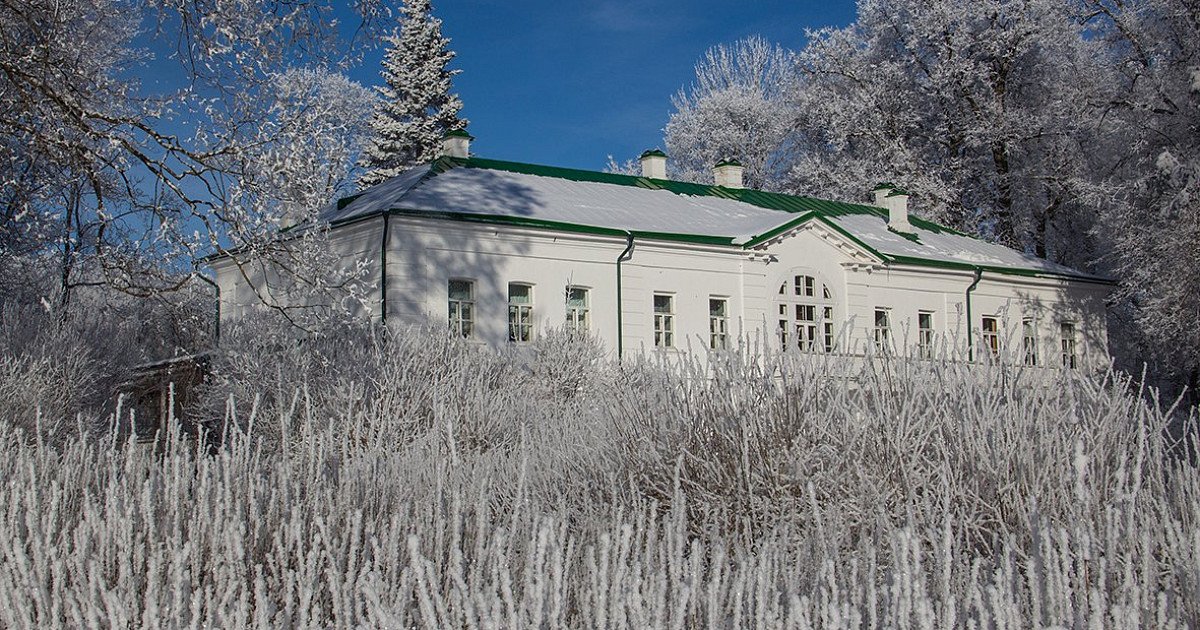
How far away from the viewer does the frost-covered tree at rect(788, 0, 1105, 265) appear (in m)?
30.1

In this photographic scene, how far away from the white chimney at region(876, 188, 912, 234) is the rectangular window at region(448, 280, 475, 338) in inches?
513

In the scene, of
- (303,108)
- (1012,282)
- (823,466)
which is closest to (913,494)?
(823,466)

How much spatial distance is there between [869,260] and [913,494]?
63.6 feet

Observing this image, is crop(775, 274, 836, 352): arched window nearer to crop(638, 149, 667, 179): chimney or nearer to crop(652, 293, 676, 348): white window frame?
crop(652, 293, 676, 348): white window frame

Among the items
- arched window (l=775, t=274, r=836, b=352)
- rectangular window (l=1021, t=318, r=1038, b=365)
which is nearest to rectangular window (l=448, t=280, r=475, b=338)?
arched window (l=775, t=274, r=836, b=352)

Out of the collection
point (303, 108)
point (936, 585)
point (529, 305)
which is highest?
point (303, 108)

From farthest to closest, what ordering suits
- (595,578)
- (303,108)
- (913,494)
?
(303,108) → (913,494) → (595,578)

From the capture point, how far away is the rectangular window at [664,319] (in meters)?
22.0

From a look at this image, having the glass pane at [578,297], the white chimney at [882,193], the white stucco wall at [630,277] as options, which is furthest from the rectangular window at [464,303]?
the white chimney at [882,193]

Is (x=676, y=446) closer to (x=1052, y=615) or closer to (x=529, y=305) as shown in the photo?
(x=1052, y=615)

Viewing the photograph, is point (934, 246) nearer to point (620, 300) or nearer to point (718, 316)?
point (718, 316)

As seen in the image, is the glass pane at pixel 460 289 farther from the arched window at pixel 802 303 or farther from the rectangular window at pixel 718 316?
the arched window at pixel 802 303

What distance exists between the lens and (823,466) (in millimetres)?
6344

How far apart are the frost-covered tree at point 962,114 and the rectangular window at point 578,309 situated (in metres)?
14.8
